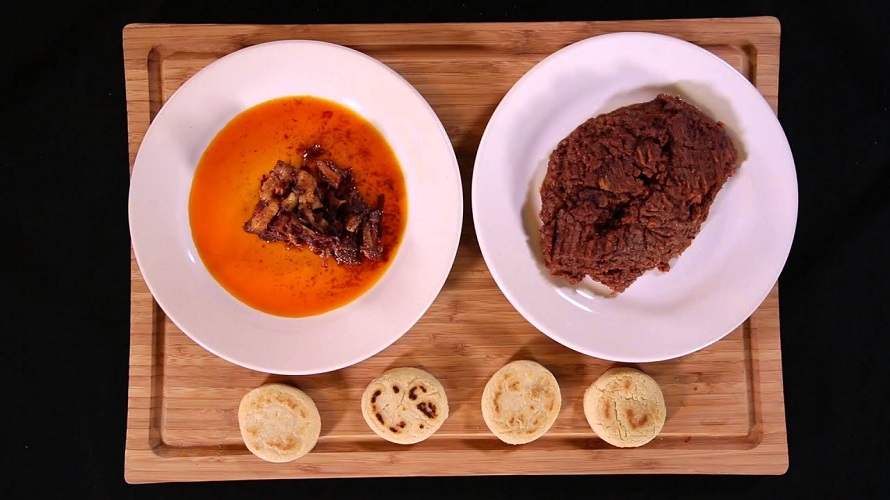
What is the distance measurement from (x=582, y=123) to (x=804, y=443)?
2227 mm

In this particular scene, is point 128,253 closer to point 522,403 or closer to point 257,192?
point 257,192

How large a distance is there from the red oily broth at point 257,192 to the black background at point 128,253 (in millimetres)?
660

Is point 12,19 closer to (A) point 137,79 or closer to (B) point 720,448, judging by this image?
(A) point 137,79

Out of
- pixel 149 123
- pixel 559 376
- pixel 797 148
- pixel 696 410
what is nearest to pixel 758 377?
pixel 696 410

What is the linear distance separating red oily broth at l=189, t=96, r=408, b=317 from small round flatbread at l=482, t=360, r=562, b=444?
831 millimetres

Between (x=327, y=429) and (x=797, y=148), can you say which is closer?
(x=327, y=429)

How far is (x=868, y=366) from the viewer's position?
3.44 meters

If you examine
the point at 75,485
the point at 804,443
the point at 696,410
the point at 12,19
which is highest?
the point at 12,19

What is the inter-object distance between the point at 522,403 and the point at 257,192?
169cm

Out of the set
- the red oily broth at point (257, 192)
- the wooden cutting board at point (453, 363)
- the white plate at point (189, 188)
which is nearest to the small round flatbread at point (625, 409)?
the wooden cutting board at point (453, 363)

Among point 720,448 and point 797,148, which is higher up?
Result: point 797,148

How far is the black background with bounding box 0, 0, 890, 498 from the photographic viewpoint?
11.1 feet

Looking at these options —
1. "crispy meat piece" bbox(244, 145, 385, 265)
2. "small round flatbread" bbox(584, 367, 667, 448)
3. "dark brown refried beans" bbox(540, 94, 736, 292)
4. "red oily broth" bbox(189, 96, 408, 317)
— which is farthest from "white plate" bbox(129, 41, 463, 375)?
"small round flatbread" bbox(584, 367, 667, 448)

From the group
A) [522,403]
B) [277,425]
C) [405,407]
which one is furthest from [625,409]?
[277,425]
